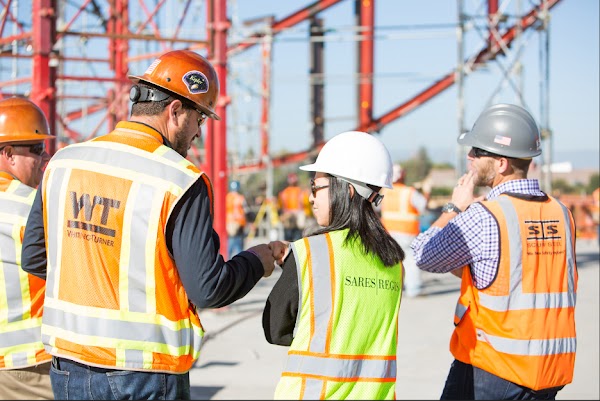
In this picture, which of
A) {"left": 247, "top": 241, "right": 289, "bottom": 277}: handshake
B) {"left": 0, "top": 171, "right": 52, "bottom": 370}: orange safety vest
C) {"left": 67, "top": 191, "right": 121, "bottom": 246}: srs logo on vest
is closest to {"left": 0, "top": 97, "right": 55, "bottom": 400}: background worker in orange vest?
{"left": 0, "top": 171, "right": 52, "bottom": 370}: orange safety vest

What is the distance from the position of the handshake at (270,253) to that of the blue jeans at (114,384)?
0.50 m

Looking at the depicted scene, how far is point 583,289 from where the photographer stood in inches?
464

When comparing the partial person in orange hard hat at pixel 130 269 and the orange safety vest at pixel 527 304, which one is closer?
the partial person in orange hard hat at pixel 130 269

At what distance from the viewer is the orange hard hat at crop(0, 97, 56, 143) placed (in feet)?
12.5

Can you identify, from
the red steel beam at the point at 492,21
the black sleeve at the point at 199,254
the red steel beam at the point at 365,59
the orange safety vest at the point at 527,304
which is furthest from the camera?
the red steel beam at the point at 365,59

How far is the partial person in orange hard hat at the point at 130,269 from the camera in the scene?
2.59 metres

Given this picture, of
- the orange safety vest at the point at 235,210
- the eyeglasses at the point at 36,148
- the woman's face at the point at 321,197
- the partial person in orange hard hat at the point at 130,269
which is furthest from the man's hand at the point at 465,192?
the orange safety vest at the point at 235,210

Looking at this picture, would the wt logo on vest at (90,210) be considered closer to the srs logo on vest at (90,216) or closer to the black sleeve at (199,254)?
the srs logo on vest at (90,216)

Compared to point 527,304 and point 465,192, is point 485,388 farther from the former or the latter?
point 465,192

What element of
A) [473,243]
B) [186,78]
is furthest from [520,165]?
[186,78]

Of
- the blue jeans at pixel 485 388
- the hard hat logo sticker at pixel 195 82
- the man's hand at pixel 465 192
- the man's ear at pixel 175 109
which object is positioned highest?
the hard hat logo sticker at pixel 195 82

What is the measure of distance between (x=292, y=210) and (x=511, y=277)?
590 inches

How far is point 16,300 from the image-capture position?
3482 millimetres

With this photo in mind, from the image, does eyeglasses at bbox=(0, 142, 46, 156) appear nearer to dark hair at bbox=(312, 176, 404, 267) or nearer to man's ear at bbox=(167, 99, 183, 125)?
man's ear at bbox=(167, 99, 183, 125)
